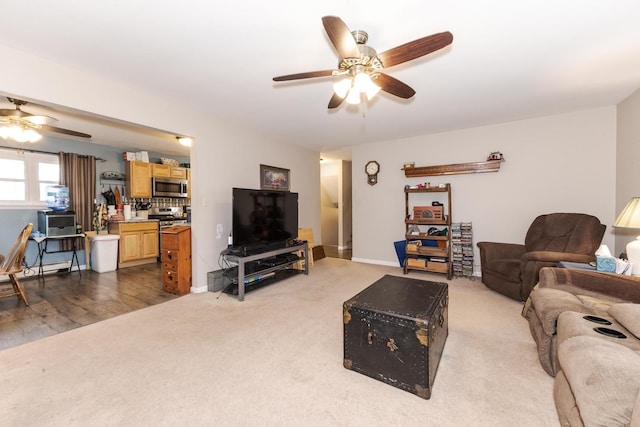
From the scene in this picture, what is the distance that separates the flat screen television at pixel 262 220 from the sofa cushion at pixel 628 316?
3.26m

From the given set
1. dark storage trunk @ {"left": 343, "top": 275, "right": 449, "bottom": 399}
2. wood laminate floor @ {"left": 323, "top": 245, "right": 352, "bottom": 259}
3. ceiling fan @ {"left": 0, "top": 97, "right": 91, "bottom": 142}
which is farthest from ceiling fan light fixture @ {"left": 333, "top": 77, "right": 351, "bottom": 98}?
wood laminate floor @ {"left": 323, "top": 245, "right": 352, "bottom": 259}

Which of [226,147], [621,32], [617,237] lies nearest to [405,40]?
[621,32]

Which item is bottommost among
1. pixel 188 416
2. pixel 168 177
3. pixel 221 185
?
pixel 188 416

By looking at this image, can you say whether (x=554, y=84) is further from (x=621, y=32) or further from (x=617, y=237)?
(x=617, y=237)

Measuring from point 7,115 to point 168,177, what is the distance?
2.83 m

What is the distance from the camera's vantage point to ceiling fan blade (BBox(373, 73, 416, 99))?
1.91 metres

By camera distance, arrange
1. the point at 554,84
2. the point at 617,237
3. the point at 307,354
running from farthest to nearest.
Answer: the point at 617,237 → the point at 554,84 → the point at 307,354

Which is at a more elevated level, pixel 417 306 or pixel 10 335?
pixel 417 306

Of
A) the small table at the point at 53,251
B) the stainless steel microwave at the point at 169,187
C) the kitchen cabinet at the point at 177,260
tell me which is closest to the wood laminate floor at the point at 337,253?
the kitchen cabinet at the point at 177,260

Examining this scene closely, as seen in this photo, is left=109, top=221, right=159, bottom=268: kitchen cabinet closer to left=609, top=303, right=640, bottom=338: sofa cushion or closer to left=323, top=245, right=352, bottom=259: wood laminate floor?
left=323, top=245, right=352, bottom=259: wood laminate floor

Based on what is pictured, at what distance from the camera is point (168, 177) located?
5598mm

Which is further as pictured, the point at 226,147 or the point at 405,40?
the point at 226,147

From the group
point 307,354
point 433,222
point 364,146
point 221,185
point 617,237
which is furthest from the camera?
point 364,146

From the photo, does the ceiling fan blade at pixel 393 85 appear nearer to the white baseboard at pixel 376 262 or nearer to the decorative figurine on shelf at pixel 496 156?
the decorative figurine on shelf at pixel 496 156
